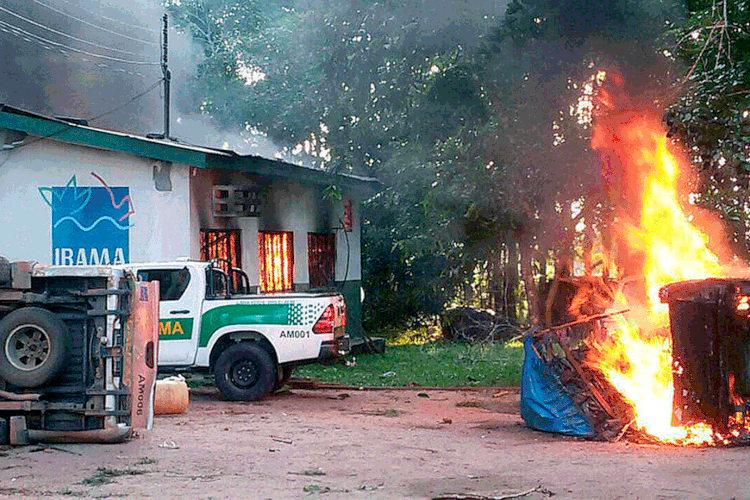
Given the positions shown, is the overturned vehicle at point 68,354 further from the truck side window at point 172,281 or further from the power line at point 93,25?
the power line at point 93,25

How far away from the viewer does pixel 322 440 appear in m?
11.8

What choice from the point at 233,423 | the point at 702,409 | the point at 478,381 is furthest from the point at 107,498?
the point at 478,381

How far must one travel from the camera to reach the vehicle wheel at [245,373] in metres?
15.2

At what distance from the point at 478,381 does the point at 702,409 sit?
7.49 meters

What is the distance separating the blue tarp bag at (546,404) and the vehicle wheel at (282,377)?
4329mm

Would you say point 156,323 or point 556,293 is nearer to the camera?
point 156,323

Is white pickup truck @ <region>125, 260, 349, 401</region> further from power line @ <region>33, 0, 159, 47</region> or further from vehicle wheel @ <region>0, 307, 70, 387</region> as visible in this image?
power line @ <region>33, 0, 159, 47</region>

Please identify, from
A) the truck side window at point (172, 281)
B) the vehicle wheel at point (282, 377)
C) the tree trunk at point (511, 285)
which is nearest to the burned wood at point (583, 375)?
the vehicle wheel at point (282, 377)

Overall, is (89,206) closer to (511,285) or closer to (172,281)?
(172,281)

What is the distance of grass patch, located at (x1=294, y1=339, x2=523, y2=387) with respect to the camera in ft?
60.5

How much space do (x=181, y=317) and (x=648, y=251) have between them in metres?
6.72

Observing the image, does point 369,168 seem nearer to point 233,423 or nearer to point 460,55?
point 460,55

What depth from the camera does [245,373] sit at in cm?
1538

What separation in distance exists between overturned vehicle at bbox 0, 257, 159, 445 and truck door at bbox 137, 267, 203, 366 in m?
4.55
